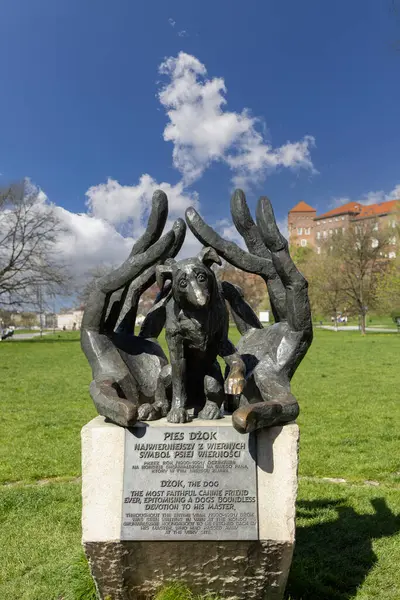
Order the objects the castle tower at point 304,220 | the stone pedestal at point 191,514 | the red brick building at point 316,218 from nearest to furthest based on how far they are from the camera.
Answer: the stone pedestal at point 191,514 → the red brick building at point 316,218 → the castle tower at point 304,220

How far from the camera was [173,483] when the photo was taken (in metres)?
3.01

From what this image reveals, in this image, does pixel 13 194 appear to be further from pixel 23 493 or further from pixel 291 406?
pixel 291 406

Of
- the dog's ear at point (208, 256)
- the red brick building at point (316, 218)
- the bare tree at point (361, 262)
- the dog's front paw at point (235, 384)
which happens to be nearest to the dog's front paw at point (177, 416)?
the dog's front paw at point (235, 384)

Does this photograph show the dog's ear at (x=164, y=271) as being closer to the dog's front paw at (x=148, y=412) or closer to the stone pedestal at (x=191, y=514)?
the dog's front paw at (x=148, y=412)

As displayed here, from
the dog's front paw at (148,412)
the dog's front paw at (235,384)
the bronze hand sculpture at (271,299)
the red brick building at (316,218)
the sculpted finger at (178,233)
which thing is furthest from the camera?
the red brick building at (316,218)

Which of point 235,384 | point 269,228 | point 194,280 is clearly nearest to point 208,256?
point 194,280

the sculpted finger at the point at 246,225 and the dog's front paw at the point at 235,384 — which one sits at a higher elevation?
the sculpted finger at the point at 246,225

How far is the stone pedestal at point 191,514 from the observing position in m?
2.94

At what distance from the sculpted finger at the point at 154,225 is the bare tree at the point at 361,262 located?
108 feet

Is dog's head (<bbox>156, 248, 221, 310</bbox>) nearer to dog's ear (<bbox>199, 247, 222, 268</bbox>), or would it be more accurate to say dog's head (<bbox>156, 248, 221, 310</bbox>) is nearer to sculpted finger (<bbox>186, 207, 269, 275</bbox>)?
dog's ear (<bbox>199, 247, 222, 268</bbox>)

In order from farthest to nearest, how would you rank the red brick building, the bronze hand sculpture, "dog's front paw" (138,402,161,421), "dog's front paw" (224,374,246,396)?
1. the red brick building
2. the bronze hand sculpture
3. "dog's front paw" (138,402,161,421)
4. "dog's front paw" (224,374,246,396)

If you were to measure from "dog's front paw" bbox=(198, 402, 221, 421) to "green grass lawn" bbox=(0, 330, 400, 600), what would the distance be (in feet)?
3.54

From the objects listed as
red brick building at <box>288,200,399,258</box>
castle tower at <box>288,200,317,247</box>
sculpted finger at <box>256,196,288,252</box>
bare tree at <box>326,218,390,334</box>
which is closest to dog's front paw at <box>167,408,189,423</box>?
sculpted finger at <box>256,196,288,252</box>

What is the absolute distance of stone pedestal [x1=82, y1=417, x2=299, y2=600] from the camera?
294 cm
